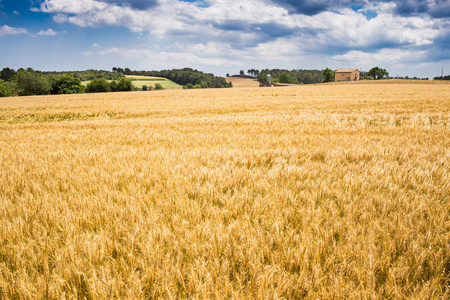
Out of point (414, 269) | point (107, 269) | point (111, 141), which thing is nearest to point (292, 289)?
point (414, 269)

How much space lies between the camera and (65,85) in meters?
81.8

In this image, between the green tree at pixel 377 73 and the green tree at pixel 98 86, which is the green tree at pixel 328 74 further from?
the green tree at pixel 98 86

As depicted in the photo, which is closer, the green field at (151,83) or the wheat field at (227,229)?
the wheat field at (227,229)

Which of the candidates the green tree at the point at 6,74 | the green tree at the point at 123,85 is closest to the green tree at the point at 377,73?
the green tree at the point at 123,85

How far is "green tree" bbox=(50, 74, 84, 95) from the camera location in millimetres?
81019

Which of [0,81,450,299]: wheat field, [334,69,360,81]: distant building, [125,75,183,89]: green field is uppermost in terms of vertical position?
[334,69,360,81]: distant building

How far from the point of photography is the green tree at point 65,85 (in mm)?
81019

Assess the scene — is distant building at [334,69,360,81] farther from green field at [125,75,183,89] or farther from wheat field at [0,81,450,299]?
wheat field at [0,81,450,299]

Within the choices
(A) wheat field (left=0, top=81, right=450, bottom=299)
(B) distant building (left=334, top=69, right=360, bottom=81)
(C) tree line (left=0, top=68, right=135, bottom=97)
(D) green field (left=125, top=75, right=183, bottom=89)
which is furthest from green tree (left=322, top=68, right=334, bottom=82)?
(A) wheat field (left=0, top=81, right=450, bottom=299)

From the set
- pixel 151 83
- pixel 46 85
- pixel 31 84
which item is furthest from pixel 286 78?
pixel 31 84

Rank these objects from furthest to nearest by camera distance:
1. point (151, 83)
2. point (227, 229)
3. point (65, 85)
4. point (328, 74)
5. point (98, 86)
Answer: point (151, 83), point (328, 74), point (98, 86), point (65, 85), point (227, 229)

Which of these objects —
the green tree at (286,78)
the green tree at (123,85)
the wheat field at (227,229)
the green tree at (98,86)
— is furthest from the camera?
the green tree at (286,78)

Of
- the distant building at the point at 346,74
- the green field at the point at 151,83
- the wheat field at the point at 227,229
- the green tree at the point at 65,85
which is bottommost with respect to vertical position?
the wheat field at the point at 227,229

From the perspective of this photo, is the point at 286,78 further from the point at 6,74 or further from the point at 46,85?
the point at 6,74
